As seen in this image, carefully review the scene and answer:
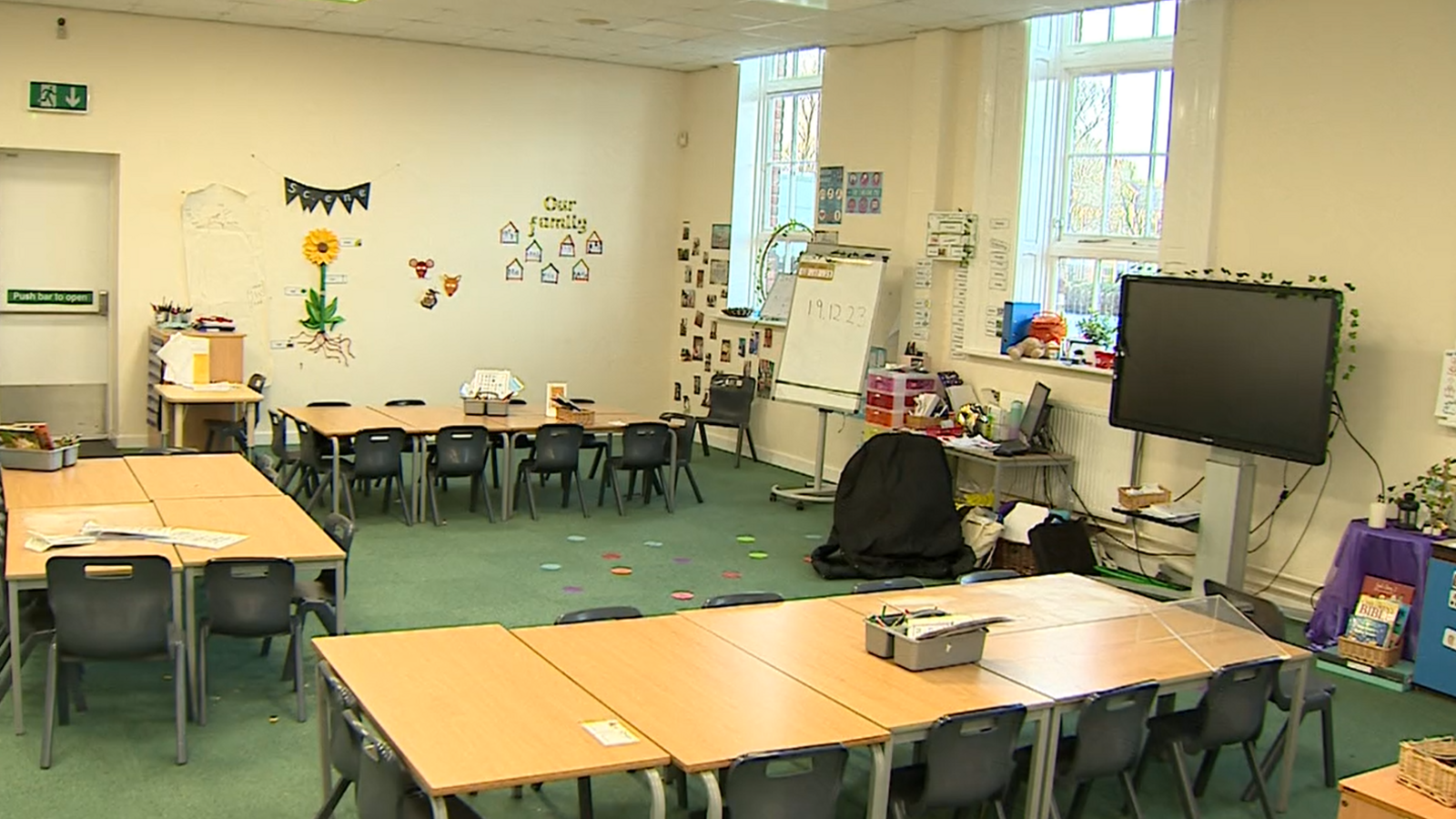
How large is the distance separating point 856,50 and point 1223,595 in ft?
19.0

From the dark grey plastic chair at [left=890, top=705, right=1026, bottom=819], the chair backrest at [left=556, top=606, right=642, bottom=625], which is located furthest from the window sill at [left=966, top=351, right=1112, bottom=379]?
the dark grey plastic chair at [left=890, top=705, right=1026, bottom=819]

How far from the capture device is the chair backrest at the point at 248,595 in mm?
4988

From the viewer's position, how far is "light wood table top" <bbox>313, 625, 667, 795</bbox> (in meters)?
3.29

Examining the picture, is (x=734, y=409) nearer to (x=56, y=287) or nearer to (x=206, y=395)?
(x=206, y=395)

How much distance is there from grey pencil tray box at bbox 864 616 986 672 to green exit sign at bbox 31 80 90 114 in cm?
806

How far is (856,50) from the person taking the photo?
400 inches

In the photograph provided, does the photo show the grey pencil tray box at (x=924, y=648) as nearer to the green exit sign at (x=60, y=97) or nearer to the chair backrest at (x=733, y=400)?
the chair backrest at (x=733, y=400)

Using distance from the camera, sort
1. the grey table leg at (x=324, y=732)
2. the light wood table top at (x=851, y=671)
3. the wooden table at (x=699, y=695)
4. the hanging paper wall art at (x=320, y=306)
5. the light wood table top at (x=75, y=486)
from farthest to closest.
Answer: the hanging paper wall art at (x=320, y=306)
the light wood table top at (x=75, y=486)
the grey table leg at (x=324, y=732)
the light wood table top at (x=851, y=671)
the wooden table at (x=699, y=695)

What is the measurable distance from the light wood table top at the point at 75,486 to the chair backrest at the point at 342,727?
2.52 m

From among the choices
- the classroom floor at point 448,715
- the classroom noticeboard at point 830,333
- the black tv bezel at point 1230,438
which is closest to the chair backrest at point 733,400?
the classroom noticeboard at point 830,333

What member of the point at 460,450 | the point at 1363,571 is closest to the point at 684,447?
the point at 460,450

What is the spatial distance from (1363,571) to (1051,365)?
2485 mm

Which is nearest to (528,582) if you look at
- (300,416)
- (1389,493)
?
(300,416)

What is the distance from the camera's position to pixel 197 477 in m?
6.61
